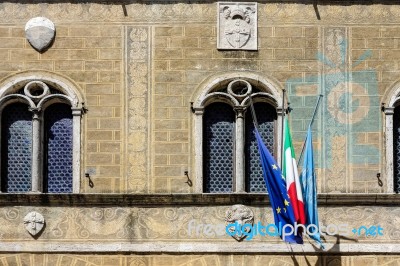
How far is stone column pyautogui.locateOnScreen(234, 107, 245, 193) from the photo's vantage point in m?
25.9

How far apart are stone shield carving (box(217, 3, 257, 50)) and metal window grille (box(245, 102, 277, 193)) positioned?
1.09m

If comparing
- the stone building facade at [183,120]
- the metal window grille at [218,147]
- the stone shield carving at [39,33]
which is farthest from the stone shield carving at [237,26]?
the stone shield carving at [39,33]

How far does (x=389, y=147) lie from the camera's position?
25.9 m

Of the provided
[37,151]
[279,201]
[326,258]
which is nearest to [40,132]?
[37,151]

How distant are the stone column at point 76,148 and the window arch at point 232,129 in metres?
1.98

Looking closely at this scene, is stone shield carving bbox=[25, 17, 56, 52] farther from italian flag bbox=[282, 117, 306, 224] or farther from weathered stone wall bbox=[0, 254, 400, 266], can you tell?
italian flag bbox=[282, 117, 306, 224]

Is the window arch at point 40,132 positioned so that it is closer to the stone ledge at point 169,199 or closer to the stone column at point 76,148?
the stone column at point 76,148

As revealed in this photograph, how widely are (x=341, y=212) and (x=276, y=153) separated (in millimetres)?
1518

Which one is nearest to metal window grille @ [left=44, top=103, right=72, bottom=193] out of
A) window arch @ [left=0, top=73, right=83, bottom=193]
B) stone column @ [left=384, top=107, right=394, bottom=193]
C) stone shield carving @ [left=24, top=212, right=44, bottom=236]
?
window arch @ [left=0, top=73, right=83, bottom=193]

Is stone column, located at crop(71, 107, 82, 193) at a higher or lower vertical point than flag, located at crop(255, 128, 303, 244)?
higher

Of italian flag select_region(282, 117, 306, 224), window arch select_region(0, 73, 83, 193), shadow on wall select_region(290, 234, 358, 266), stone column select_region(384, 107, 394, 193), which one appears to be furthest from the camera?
window arch select_region(0, 73, 83, 193)

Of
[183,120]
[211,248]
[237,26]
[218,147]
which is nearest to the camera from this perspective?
[211,248]

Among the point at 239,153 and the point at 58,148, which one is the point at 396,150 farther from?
the point at 58,148

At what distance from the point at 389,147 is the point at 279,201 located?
230 centimetres
